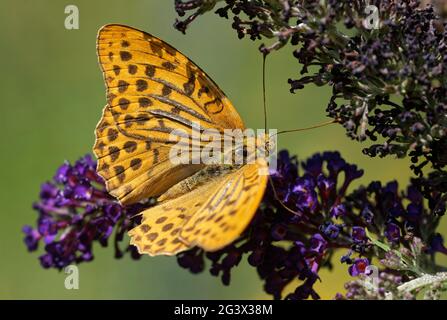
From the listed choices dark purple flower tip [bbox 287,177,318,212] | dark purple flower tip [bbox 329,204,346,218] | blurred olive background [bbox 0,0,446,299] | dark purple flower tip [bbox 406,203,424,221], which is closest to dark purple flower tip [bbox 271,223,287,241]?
dark purple flower tip [bbox 287,177,318,212]

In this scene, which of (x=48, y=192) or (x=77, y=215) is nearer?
(x=77, y=215)

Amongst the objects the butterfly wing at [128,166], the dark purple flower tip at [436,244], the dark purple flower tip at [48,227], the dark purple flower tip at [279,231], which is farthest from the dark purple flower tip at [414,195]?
the dark purple flower tip at [48,227]

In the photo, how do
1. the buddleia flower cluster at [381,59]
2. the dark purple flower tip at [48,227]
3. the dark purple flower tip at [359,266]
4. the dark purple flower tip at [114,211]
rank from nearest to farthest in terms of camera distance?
the buddleia flower cluster at [381,59] < the dark purple flower tip at [359,266] < the dark purple flower tip at [114,211] < the dark purple flower tip at [48,227]

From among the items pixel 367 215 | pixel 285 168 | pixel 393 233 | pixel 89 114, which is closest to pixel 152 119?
pixel 285 168

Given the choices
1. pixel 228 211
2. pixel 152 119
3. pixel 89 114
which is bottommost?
pixel 228 211

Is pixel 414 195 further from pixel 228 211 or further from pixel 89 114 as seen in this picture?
pixel 89 114

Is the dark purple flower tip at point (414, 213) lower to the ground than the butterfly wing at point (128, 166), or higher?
lower

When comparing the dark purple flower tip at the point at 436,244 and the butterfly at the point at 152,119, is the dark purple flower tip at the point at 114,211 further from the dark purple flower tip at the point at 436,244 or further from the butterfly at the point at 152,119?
the dark purple flower tip at the point at 436,244
